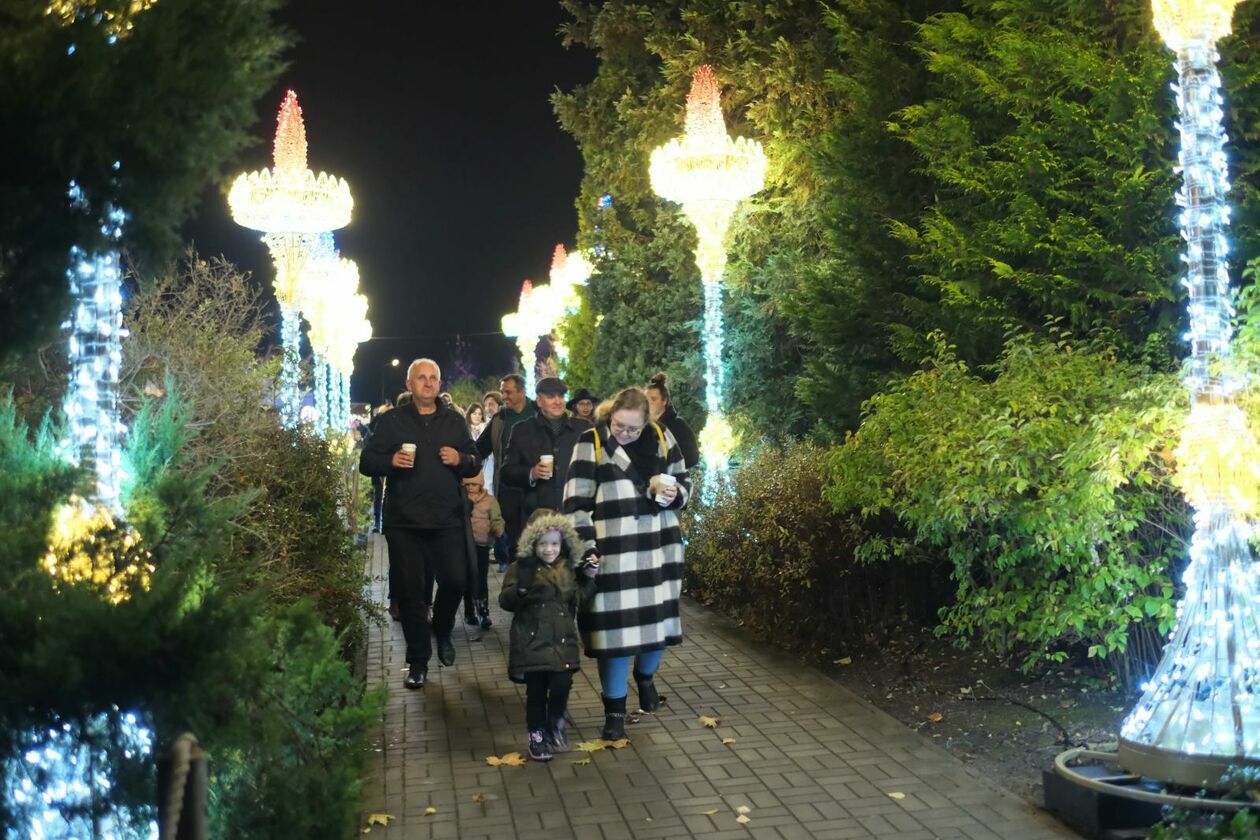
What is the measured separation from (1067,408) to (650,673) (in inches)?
111

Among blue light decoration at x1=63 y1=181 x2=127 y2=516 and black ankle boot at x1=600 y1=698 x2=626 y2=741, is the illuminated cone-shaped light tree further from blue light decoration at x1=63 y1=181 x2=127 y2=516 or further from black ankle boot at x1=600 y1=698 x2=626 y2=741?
blue light decoration at x1=63 y1=181 x2=127 y2=516

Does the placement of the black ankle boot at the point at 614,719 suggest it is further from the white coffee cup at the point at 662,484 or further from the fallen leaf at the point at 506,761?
the white coffee cup at the point at 662,484

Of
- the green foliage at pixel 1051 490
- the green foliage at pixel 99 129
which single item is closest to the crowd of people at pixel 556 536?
the green foliage at pixel 1051 490

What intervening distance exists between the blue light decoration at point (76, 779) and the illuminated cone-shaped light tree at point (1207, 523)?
3.90 m

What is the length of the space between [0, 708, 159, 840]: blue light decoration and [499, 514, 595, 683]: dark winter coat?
3.47m

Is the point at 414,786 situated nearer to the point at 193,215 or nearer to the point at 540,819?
the point at 540,819

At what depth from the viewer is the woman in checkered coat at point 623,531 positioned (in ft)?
23.4

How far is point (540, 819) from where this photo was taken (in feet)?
18.9

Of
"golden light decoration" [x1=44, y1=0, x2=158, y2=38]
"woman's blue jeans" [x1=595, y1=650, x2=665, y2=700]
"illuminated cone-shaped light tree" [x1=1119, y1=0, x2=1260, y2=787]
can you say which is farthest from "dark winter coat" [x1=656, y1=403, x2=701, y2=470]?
"golden light decoration" [x1=44, y1=0, x2=158, y2=38]

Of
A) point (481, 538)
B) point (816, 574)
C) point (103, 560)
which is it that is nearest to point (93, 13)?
point (103, 560)

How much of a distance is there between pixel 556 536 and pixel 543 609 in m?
0.39

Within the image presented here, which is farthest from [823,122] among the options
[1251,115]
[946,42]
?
[1251,115]

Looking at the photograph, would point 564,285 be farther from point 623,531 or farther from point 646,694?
point 623,531

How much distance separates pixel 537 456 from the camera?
933 centimetres
